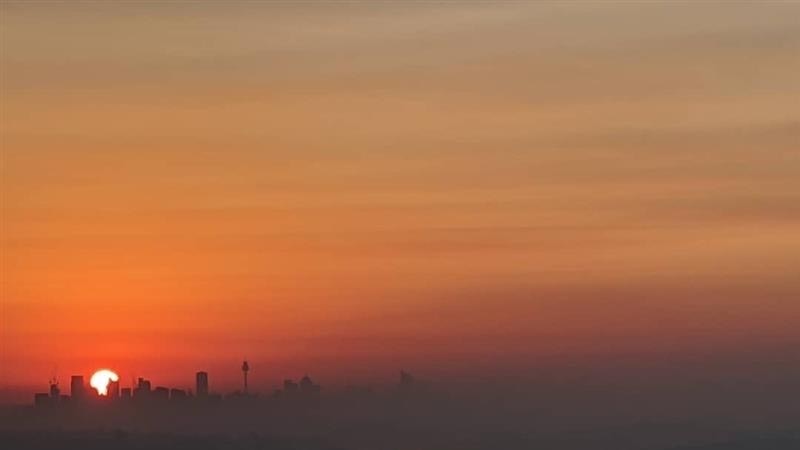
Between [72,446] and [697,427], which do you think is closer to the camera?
[72,446]

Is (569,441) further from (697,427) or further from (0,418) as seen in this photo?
(0,418)

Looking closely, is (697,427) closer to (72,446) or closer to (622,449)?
(622,449)

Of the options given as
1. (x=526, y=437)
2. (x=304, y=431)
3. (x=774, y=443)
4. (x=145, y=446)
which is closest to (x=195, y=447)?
(x=145, y=446)

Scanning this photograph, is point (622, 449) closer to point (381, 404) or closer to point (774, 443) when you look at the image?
point (774, 443)

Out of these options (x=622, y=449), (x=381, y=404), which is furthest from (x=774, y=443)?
(x=381, y=404)

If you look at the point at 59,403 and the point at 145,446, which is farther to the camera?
the point at 59,403

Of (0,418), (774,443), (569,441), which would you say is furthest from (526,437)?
(0,418)

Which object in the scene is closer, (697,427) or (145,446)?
(145,446)
